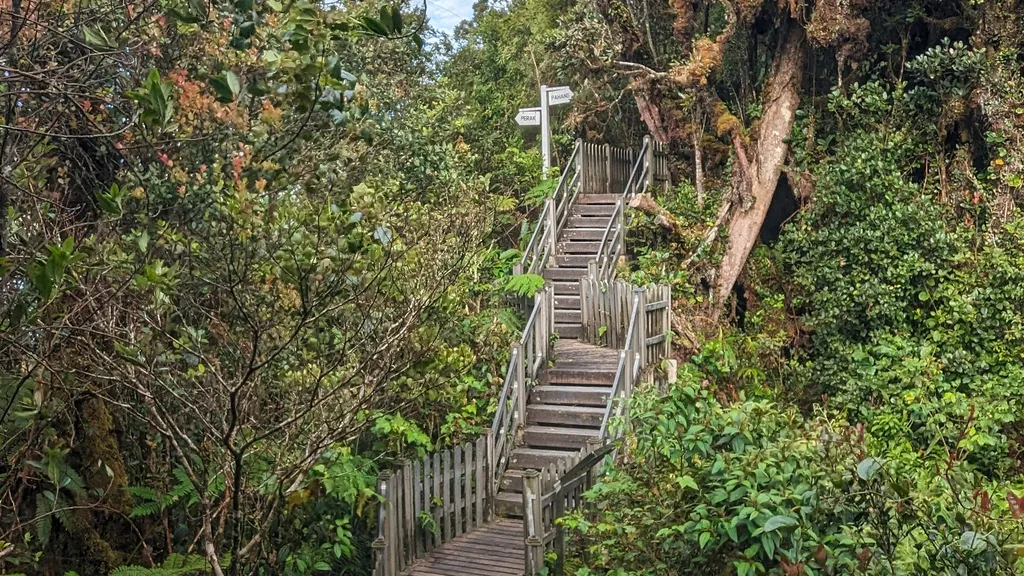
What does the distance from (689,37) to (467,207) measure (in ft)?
22.6

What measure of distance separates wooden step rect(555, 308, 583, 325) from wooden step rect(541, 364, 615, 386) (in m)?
1.60

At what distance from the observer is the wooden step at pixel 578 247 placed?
1430 cm

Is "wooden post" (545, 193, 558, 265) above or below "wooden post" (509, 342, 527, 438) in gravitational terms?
above

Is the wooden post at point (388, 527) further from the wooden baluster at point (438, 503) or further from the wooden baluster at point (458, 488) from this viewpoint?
the wooden baluster at point (458, 488)

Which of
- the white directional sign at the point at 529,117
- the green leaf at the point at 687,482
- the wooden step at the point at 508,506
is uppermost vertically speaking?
the white directional sign at the point at 529,117

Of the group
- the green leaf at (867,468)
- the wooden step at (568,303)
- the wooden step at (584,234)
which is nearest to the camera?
the green leaf at (867,468)

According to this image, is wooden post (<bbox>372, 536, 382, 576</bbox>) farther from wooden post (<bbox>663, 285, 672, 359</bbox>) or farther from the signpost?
the signpost

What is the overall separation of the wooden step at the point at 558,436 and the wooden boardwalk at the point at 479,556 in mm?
1426

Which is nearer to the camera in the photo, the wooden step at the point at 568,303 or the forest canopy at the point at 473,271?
the forest canopy at the point at 473,271

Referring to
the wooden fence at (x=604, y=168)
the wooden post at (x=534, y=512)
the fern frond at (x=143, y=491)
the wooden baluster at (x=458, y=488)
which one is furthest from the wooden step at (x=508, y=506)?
the wooden fence at (x=604, y=168)

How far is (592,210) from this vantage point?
15273mm

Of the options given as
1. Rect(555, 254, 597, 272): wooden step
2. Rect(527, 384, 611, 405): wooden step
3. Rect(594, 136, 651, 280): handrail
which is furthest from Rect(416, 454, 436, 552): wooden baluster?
Rect(555, 254, 597, 272): wooden step

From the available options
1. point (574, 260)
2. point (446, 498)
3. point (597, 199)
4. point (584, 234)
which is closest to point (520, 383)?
point (446, 498)

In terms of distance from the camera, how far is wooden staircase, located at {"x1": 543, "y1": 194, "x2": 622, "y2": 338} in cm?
1291
